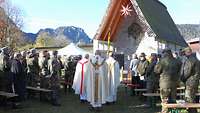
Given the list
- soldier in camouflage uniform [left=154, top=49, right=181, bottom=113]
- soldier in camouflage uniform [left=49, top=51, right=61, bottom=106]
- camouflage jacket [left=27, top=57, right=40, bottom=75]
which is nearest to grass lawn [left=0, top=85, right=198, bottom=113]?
soldier in camouflage uniform [left=49, top=51, right=61, bottom=106]

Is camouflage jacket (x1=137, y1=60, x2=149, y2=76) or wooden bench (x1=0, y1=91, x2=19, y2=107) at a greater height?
camouflage jacket (x1=137, y1=60, x2=149, y2=76)

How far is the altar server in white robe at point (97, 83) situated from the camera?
61.0 ft

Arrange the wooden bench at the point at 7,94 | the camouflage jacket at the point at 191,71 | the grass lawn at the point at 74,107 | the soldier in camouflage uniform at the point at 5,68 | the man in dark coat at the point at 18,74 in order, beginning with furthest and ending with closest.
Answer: the man in dark coat at the point at 18,74 < the grass lawn at the point at 74,107 < the soldier in camouflage uniform at the point at 5,68 < the wooden bench at the point at 7,94 < the camouflage jacket at the point at 191,71

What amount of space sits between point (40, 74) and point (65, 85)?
3.98 metres

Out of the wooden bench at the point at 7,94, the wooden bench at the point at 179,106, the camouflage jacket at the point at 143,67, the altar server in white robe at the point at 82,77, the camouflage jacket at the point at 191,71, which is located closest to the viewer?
the wooden bench at the point at 179,106

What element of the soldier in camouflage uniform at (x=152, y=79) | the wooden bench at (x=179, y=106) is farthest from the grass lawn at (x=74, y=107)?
the wooden bench at (x=179, y=106)

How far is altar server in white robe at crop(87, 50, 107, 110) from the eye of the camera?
1859 cm

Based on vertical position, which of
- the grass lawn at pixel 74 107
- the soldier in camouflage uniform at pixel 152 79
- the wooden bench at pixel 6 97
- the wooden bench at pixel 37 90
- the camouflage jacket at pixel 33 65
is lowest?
the grass lawn at pixel 74 107

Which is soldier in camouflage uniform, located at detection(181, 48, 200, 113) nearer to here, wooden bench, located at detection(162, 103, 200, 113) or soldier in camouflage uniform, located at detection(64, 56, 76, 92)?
wooden bench, located at detection(162, 103, 200, 113)

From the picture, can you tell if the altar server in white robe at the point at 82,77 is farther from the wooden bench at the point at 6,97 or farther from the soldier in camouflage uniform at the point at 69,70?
the soldier in camouflage uniform at the point at 69,70

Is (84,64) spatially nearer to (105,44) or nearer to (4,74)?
(4,74)

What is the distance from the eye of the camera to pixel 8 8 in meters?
69.7

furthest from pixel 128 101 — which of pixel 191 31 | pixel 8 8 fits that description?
pixel 191 31

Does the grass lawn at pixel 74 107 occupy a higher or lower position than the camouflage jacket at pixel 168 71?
lower
